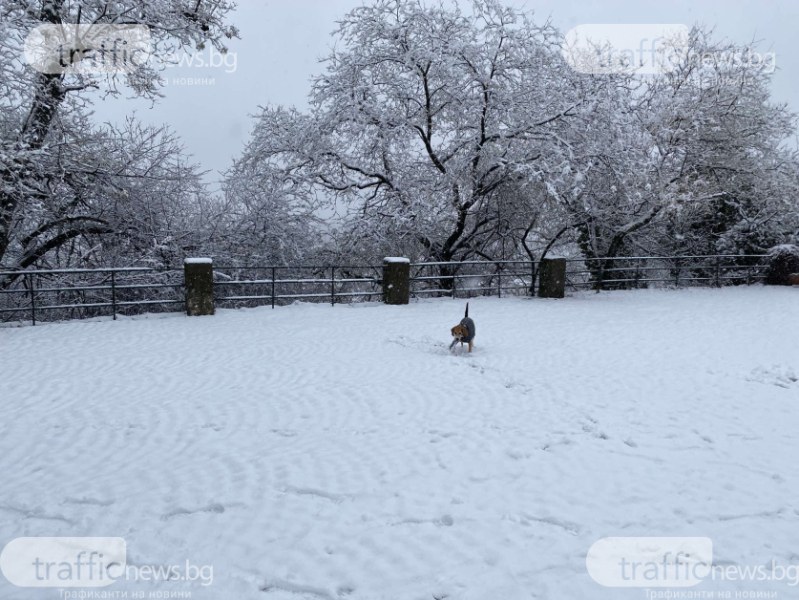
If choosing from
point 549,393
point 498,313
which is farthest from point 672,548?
point 498,313

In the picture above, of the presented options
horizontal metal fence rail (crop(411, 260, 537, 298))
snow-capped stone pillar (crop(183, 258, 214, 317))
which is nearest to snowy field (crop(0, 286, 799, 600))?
snow-capped stone pillar (crop(183, 258, 214, 317))

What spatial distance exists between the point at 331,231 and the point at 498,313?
24.2 ft

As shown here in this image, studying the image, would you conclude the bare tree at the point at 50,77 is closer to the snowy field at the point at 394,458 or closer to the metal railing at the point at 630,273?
the snowy field at the point at 394,458

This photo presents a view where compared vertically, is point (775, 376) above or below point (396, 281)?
below

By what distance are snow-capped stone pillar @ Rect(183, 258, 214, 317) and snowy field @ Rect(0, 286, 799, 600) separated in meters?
2.27

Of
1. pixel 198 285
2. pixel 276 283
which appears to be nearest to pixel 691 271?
pixel 276 283

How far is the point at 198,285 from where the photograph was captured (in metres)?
11.9

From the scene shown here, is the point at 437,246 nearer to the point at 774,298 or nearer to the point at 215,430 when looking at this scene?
the point at 774,298

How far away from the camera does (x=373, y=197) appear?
671 inches

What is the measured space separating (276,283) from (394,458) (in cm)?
1190

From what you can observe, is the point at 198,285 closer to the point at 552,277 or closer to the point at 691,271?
the point at 552,277

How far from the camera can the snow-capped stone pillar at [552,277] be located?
621 inches

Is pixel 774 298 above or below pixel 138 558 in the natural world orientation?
above

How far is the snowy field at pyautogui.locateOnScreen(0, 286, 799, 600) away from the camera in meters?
3.54
